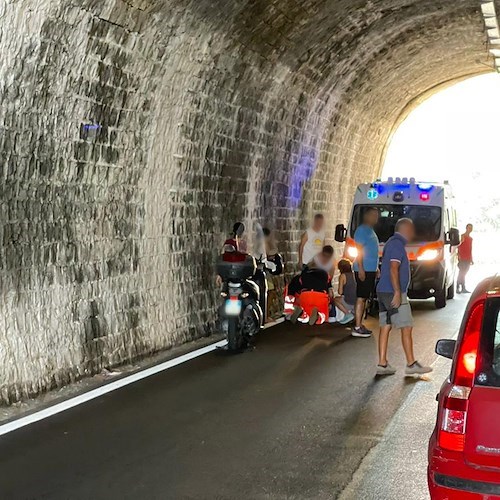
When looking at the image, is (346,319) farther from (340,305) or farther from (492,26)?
(492,26)

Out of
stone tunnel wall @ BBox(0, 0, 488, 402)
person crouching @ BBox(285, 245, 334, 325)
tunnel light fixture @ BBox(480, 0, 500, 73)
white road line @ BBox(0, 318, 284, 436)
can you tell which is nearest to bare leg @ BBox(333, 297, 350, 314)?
person crouching @ BBox(285, 245, 334, 325)

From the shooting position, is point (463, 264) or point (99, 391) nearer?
point (99, 391)

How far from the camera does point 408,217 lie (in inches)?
717

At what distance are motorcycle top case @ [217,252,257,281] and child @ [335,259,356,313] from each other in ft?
10.1

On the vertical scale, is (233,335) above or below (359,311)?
below

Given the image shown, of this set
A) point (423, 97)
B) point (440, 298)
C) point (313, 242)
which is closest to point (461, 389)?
point (313, 242)

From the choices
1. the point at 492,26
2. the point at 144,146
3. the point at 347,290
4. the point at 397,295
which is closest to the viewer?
the point at 397,295

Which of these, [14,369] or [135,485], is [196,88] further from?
[135,485]

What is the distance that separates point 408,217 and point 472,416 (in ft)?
45.7

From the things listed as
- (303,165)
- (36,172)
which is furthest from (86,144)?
(303,165)

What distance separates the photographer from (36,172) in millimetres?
8508

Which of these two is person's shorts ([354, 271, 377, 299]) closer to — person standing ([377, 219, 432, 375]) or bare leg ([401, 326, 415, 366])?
person standing ([377, 219, 432, 375])

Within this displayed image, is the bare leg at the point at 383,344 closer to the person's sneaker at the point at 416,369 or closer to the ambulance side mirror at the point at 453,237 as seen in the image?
the person's sneaker at the point at 416,369

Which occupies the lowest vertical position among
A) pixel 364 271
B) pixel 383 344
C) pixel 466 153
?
pixel 383 344
